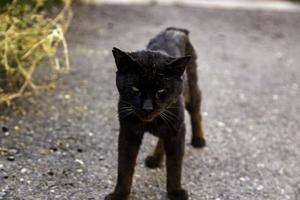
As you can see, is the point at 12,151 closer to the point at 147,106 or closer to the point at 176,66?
the point at 147,106

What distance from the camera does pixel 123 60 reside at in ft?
8.93

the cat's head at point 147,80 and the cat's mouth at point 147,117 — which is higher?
the cat's head at point 147,80

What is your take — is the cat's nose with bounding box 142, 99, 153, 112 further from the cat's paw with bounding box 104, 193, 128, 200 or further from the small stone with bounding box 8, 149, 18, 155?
the small stone with bounding box 8, 149, 18, 155

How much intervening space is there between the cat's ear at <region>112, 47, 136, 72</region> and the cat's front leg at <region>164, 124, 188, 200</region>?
0.52 meters

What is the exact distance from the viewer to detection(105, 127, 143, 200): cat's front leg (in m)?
2.99

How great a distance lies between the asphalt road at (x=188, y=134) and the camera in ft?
11.1

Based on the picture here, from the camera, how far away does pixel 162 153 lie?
3578 millimetres

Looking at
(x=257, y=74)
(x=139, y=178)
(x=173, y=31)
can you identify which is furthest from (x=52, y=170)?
(x=257, y=74)

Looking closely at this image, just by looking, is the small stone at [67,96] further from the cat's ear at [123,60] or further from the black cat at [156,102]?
the cat's ear at [123,60]

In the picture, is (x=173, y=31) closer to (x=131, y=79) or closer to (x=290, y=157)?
(x=131, y=79)

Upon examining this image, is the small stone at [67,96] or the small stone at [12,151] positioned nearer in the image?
the small stone at [12,151]

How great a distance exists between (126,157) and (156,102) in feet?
1.49

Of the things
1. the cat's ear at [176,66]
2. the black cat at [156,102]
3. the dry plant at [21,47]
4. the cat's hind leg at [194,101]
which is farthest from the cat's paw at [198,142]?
the cat's ear at [176,66]

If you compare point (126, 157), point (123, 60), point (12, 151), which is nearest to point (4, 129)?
point (12, 151)
